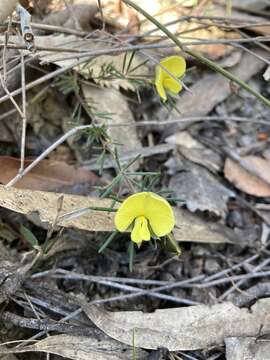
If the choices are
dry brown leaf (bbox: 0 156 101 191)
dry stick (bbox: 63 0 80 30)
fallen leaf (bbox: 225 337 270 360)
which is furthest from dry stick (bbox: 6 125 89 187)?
fallen leaf (bbox: 225 337 270 360)

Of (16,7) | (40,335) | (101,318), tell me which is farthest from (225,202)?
(16,7)

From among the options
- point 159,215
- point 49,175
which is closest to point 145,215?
point 159,215

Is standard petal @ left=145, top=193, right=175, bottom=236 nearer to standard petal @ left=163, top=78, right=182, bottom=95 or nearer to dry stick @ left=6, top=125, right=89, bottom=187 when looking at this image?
dry stick @ left=6, top=125, right=89, bottom=187

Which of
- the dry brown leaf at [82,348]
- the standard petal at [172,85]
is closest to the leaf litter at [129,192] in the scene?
the dry brown leaf at [82,348]

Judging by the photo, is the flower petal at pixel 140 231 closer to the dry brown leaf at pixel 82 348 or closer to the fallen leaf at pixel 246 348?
the dry brown leaf at pixel 82 348

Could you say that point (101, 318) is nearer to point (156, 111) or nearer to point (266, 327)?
point (266, 327)

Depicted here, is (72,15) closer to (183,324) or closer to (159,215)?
(159,215)
